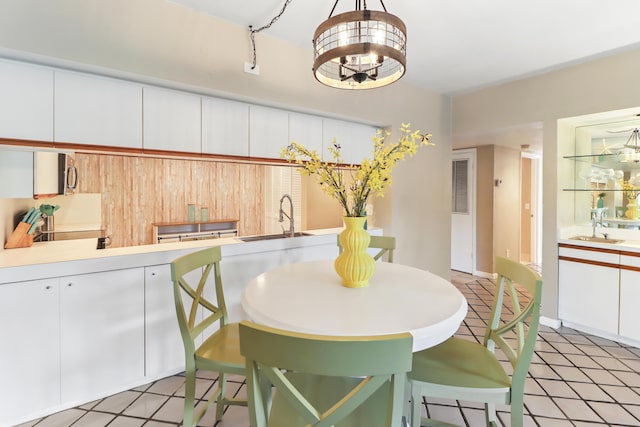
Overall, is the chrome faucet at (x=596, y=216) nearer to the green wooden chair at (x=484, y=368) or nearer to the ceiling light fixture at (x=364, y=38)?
the green wooden chair at (x=484, y=368)

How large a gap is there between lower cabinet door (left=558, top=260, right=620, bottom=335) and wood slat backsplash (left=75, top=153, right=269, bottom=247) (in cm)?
350

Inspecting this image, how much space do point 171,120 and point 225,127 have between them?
0.40 m

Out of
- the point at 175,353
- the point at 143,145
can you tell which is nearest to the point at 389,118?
the point at 143,145

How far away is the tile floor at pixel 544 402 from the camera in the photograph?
186 cm

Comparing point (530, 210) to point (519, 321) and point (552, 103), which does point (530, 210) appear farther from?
point (519, 321)

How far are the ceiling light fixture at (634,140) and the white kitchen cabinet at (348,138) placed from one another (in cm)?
244

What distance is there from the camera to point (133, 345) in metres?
2.11

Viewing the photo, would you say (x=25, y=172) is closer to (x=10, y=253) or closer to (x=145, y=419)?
(x=10, y=253)

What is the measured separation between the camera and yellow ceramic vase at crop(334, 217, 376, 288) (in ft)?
5.41

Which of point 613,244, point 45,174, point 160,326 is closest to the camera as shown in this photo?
point 160,326

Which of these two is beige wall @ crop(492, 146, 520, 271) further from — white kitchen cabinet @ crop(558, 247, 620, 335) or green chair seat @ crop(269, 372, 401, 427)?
green chair seat @ crop(269, 372, 401, 427)

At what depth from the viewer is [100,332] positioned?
2.00 metres

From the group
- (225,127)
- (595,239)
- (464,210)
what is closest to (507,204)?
(464,210)

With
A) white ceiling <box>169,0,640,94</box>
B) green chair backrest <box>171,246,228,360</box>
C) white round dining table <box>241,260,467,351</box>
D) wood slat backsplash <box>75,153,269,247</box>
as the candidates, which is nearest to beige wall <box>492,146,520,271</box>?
white ceiling <box>169,0,640,94</box>
